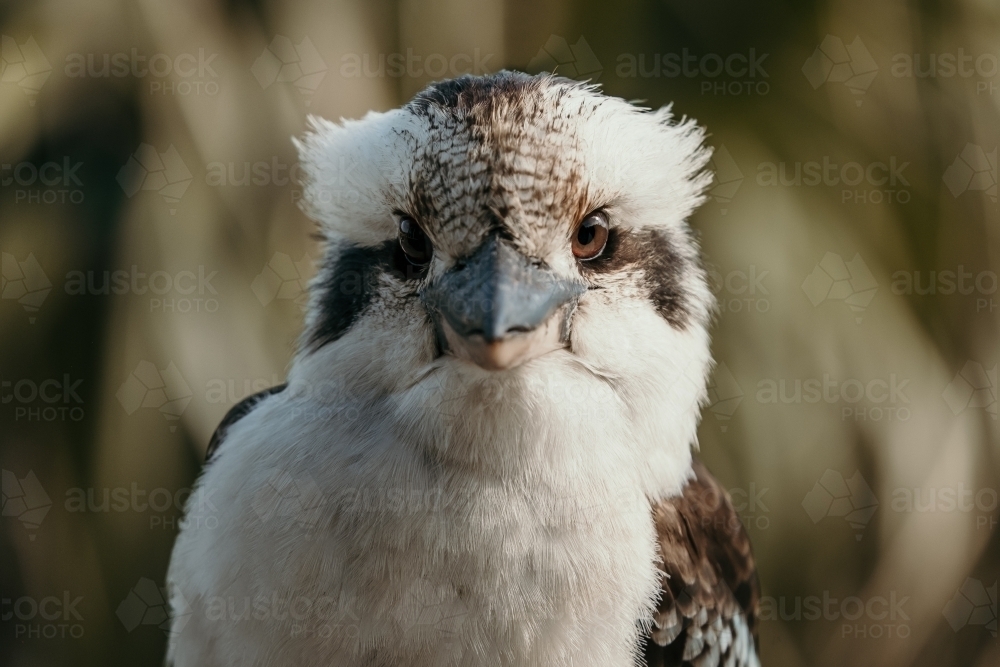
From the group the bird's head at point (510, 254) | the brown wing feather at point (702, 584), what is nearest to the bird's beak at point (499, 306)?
the bird's head at point (510, 254)

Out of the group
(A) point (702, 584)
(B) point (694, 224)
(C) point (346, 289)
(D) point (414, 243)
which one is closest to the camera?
(D) point (414, 243)

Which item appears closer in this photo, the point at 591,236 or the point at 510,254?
the point at 510,254

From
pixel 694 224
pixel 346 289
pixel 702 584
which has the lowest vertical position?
pixel 702 584

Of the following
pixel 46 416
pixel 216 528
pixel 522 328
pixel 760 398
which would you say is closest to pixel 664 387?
pixel 522 328

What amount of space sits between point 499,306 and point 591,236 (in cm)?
21

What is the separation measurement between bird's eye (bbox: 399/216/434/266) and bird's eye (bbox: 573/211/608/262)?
0.56ft

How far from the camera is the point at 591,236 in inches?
39.8

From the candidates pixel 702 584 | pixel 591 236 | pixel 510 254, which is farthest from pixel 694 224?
pixel 510 254

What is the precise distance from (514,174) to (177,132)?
1.58 meters

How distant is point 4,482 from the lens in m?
2.32

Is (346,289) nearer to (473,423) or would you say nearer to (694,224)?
(473,423)

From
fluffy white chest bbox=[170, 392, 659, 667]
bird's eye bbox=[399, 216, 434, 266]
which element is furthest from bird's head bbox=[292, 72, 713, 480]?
fluffy white chest bbox=[170, 392, 659, 667]

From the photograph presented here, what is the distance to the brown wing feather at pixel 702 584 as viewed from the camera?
45.8 inches

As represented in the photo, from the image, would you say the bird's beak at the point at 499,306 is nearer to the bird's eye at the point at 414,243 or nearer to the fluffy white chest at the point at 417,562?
the bird's eye at the point at 414,243
